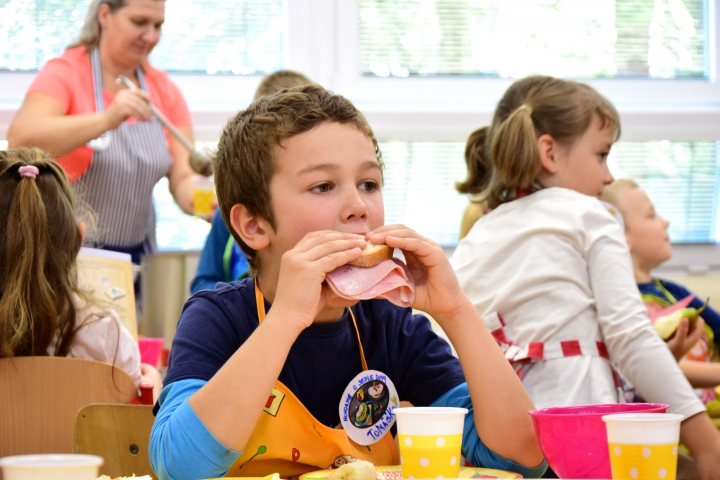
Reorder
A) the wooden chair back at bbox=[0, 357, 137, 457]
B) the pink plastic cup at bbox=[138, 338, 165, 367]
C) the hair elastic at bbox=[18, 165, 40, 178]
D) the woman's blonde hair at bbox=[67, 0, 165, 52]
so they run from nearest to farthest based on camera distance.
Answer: the wooden chair back at bbox=[0, 357, 137, 457]
the hair elastic at bbox=[18, 165, 40, 178]
the pink plastic cup at bbox=[138, 338, 165, 367]
the woman's blonde hair at bbox=[67, 0, 165, 52]

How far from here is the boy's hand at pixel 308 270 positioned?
1.15 meters

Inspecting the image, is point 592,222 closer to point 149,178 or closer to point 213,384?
point 213,384

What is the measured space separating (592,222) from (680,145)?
197 centimetres

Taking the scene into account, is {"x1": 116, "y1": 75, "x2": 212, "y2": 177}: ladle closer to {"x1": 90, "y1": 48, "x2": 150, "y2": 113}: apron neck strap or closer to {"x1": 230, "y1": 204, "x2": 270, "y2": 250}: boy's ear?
{"x1": 90, "y1": 48, "x2": 150, "y2": 113}: apron neck strap

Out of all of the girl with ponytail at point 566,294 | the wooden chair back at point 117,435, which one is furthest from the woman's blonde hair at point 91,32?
the wooden chair back at point 117,435

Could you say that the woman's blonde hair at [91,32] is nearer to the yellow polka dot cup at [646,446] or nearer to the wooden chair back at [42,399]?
the wooden chair back at [42,399]

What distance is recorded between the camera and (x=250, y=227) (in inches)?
55.6

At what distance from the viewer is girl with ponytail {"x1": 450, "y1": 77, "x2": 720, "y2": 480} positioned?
192 centimetres

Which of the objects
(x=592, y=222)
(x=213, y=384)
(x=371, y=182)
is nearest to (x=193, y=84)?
(x=592, y=222)

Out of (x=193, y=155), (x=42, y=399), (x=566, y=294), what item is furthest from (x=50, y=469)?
(x=193, y=155)

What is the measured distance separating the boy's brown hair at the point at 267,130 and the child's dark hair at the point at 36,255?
576 mm

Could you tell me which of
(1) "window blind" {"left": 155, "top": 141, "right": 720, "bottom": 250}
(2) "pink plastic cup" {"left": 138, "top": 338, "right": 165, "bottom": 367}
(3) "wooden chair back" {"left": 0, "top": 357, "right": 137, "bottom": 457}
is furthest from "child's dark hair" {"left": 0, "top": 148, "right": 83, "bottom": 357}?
(1) "window blind" {"left": 155, "top": 141, "right": 720, "bottom": 250}

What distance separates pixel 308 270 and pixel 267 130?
31 centimetres

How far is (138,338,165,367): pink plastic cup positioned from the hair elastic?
646 mm
